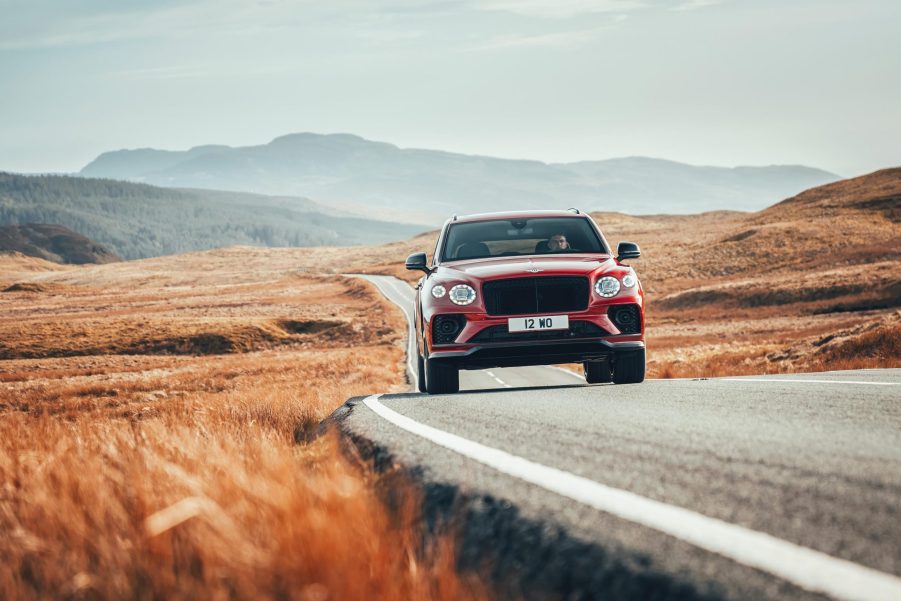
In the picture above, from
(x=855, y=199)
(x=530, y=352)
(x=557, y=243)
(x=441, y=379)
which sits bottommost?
(x=441, y=379)

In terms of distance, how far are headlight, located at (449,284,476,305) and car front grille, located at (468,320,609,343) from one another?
1.27 feet

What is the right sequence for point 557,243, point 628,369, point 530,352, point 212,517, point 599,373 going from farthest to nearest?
point 599,373, point 557,243, point 628,369, point 530,352, point 212,517

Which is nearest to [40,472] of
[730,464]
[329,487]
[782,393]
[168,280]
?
[329,487]

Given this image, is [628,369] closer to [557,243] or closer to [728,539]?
[557,243]

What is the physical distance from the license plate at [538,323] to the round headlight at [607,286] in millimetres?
547

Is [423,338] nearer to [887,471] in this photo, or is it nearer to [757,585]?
[887,471]

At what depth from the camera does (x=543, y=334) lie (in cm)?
946

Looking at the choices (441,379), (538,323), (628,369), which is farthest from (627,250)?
(441,379)

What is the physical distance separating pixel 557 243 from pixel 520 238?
498mm

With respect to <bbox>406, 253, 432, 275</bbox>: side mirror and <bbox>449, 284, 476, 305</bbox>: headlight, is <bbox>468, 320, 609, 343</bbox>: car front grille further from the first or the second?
<bbox>406, 253, 432, 275</bbox>: side mirror

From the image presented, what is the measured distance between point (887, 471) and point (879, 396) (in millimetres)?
3835

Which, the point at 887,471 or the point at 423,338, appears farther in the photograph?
the point at 423,338

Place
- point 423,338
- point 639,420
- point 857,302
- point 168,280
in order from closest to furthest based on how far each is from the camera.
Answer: point 639,420 < point 423,338 < point 857,302 < point 168,280

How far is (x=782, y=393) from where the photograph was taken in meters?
7.79
